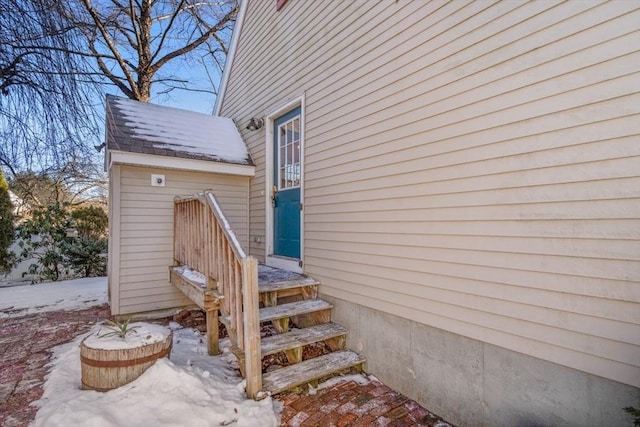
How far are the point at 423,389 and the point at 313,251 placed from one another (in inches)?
72.3

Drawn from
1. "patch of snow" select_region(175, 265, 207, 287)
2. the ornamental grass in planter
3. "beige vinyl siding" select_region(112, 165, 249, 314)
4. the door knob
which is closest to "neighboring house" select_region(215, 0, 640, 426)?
the door knob

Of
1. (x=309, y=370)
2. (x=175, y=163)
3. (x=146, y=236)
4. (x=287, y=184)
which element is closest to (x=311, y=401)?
(x=309, y=370)

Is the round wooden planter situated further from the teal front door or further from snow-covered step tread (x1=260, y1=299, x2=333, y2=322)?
the teal front door

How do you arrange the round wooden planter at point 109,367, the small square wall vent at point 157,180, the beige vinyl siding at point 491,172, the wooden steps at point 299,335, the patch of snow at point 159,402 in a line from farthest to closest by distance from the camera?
the small square wall vent at point 157,180, the wooden steps at point 299,335, the round wooden planter at point 109,367, the patch of snow at point 159,402, the beige vinyl siding at point 491,172

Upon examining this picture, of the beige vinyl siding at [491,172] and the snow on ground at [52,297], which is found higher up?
the beige vinyl siding at [491,172]

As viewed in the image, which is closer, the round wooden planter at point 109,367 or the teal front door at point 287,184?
the round wooden planter at point 109,367

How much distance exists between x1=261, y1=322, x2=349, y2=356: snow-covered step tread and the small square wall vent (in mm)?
2855

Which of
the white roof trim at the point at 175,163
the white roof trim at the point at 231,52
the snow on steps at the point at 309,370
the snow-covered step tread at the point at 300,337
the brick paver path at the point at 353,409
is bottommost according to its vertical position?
the brick paver path at the point at 353,409

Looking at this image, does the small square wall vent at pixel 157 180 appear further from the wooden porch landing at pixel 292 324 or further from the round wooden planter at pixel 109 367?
the round wooden planter at pixel 109 367

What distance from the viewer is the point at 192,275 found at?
3949 mm

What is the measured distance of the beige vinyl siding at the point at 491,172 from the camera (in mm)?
1654

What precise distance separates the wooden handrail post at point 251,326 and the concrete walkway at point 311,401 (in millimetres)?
306

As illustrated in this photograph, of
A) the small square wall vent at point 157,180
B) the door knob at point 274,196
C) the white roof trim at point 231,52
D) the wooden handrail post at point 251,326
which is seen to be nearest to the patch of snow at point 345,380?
the wooden handrail post at point 251,326

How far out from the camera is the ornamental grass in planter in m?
2.30
